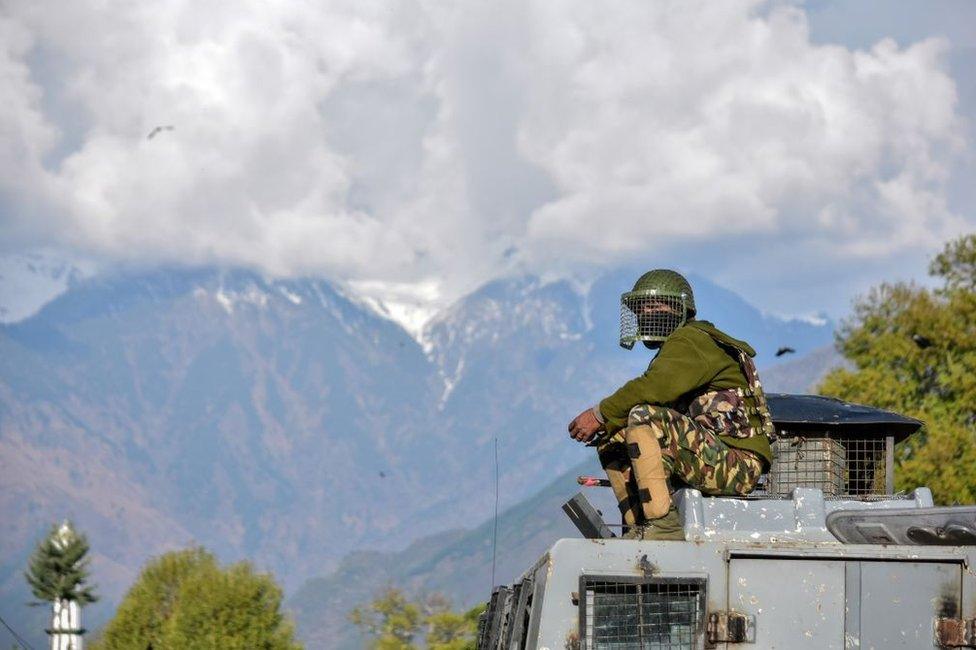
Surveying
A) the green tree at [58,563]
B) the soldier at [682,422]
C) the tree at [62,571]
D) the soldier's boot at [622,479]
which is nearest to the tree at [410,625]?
the tree at [62,571]

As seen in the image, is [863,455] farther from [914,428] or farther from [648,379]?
[648,379]

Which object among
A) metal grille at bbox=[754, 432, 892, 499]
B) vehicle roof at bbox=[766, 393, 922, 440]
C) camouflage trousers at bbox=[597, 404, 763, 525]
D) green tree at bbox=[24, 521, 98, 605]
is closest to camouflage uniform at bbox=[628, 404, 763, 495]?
camouflage trousers at bbox=[597, 404, 763, 525]

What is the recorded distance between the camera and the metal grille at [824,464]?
13816mm

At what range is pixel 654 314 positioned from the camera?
9.43 meters

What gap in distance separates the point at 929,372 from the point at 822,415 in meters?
31.8

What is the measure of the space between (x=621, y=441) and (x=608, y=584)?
143 centimetres

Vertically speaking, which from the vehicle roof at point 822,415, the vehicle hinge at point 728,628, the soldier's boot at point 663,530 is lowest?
the vehicle hinge at point 728,628

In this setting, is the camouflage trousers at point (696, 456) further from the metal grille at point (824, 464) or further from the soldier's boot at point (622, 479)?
the metal grille at point (824, 464)

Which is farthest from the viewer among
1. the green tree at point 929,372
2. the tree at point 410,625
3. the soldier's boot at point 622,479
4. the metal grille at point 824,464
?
the tree at point 410,625

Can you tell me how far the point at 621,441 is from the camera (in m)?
8.95

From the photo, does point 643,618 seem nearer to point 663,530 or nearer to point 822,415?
point 663,530

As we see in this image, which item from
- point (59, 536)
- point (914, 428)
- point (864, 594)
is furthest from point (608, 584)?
point (59, 536)

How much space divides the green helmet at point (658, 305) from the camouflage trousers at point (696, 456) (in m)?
0.76

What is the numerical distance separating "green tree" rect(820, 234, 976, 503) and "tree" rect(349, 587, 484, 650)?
12.8 metres
